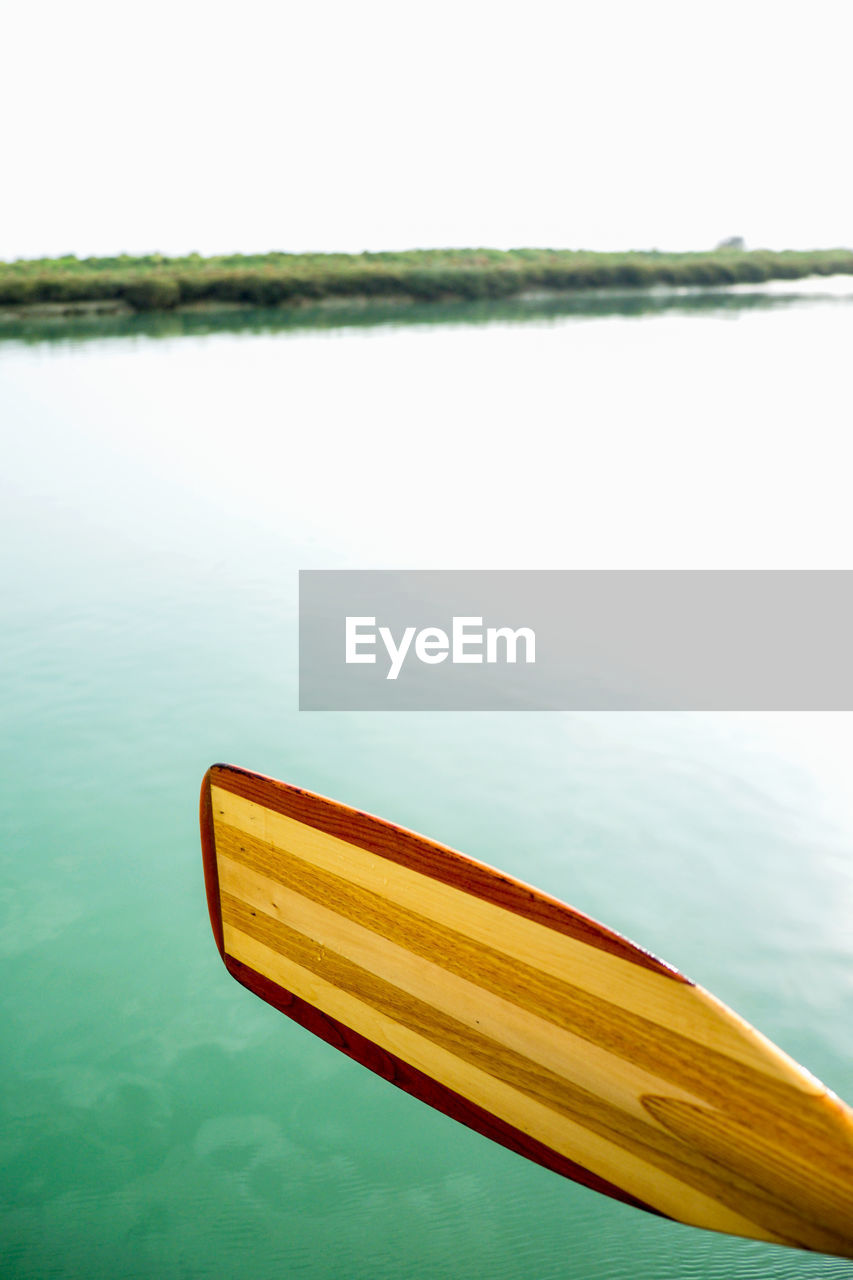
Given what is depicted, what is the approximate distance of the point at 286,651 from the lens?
4527 millimetres

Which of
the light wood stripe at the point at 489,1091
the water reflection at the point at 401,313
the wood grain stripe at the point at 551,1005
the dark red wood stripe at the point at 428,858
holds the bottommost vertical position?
the light wood stripe at the point at 489,1091

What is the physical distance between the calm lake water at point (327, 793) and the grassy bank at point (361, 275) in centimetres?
1915

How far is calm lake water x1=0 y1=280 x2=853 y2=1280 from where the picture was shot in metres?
1.79

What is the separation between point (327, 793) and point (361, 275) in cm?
2752

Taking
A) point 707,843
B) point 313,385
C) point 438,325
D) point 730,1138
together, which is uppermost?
point 438,325

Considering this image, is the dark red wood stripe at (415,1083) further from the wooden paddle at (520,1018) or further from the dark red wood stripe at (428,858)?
the dark red wood stripe at (428,858)

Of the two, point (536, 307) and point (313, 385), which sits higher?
point (536, 307)

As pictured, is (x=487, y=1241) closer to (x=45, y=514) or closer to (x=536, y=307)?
(x=45, y=514)

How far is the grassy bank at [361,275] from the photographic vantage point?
82.6ft

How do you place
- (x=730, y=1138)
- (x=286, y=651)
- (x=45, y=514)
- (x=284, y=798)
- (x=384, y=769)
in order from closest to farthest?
(x=730, y=1138), (x=284, y=798), (x=384, y=769), (x=286, y=651), (x=45, y=514)

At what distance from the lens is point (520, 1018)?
5.38 feet

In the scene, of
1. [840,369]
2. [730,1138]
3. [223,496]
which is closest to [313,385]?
[223,496]

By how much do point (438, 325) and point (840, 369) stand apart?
35.5 ft

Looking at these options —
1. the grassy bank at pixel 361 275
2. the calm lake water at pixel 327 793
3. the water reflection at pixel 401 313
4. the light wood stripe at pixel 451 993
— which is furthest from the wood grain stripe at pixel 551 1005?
the grassy bank at pixel 361 275
